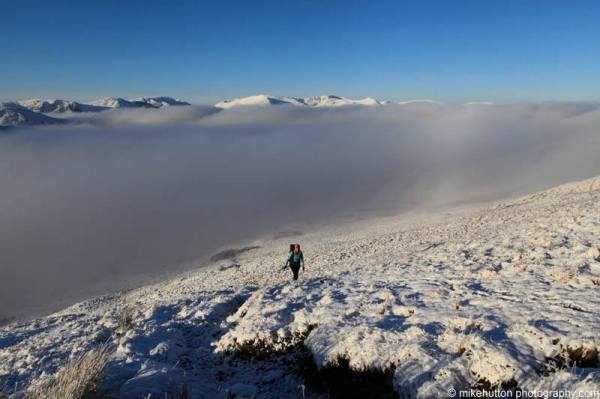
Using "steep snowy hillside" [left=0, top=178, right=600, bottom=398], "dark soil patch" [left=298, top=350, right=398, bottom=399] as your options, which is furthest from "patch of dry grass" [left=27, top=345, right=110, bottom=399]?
"dark soil patch" [left=298, top=350, right=398, bottom=399]

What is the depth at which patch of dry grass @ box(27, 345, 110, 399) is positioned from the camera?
5023 millimetres

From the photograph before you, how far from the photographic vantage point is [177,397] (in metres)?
5.93

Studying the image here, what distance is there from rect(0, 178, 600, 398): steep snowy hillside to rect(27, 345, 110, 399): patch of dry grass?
457 mm

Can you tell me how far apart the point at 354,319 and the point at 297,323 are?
1460 mm

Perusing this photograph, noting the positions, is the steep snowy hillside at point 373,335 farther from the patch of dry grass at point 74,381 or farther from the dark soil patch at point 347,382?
the patch of dry grass at point 74,381

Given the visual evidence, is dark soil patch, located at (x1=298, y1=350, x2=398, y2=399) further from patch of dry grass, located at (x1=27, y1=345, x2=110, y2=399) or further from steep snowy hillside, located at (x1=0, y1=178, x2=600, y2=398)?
patch of dry grass, located at (x1=27, y1=345, x2=110, y2=399)

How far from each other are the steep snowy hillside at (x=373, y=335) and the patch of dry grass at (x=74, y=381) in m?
0.46

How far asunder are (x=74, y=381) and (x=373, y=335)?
539cm

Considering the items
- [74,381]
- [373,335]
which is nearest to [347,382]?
[373,335]

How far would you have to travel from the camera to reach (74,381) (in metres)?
5.06

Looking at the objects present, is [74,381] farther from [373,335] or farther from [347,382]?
[373,335]

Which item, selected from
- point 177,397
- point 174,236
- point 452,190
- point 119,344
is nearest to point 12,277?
point 174,236

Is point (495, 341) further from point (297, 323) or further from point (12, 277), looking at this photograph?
point (12, 277)

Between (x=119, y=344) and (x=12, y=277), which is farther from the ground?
(x=119, y=344)
